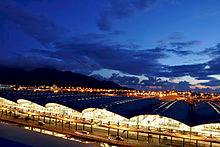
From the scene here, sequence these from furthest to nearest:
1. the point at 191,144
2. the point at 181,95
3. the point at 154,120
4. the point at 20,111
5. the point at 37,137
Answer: the point at 181,95, the point at 20,111, the point at 154,120, the point at 191,144, the point at 37,137

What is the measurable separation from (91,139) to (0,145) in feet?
18.4

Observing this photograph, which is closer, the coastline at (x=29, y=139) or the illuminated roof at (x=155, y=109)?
the coastline at (x=29, y=139)

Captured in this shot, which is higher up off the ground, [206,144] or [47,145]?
[47,145]

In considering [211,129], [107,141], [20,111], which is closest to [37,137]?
[107,141]

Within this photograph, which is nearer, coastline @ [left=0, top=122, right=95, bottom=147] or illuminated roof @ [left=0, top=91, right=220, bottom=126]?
coastline @ [left=0, top=122, right=95, bottom=147]

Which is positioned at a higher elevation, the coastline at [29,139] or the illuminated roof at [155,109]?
the coastline at [29,139]

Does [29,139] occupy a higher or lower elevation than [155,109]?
higher

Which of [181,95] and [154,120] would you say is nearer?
[154,120]

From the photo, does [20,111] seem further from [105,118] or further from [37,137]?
[37,137]

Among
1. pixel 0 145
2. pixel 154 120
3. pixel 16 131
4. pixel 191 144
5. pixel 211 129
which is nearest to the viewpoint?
pixel 0 145

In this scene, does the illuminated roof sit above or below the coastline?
below

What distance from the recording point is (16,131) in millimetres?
10055

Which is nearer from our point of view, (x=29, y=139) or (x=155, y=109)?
(x=29, y=139)

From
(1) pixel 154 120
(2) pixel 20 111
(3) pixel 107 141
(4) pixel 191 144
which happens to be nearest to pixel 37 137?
(3) pixel 107 141
